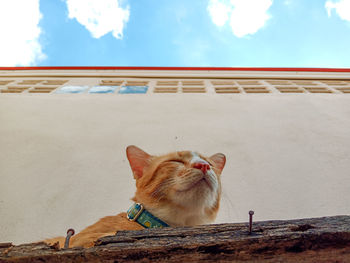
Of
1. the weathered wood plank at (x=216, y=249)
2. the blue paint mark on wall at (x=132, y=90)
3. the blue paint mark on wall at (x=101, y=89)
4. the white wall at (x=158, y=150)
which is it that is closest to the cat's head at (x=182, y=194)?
the white wall at (x=158, y=150)

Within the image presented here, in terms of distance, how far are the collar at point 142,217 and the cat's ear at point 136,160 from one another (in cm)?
36

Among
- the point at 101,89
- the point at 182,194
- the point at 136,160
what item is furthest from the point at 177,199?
the point at 101,89

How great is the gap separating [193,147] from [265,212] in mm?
1295

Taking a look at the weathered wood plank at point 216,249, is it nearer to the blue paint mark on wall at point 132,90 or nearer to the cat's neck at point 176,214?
the cat's neck at point 176,214

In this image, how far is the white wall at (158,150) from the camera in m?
2.44

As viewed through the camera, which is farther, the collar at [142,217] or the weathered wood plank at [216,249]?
the collar at [142,217]

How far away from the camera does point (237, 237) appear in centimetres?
57

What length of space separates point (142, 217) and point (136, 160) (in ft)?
1.63

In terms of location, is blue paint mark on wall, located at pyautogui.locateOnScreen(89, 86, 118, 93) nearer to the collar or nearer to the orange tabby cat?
the orange tabby cat

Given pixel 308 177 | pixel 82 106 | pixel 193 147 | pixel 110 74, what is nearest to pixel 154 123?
pixel 193 147

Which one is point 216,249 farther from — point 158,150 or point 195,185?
point 158,150

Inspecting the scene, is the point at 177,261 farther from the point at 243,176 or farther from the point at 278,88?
the point at 278,88

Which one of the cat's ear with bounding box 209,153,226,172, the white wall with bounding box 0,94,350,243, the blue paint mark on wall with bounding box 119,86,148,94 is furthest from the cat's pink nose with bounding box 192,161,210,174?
the blue paint mark on wall with bounding box 119,86,148,94

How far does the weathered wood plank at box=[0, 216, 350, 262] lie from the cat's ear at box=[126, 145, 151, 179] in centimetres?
118
